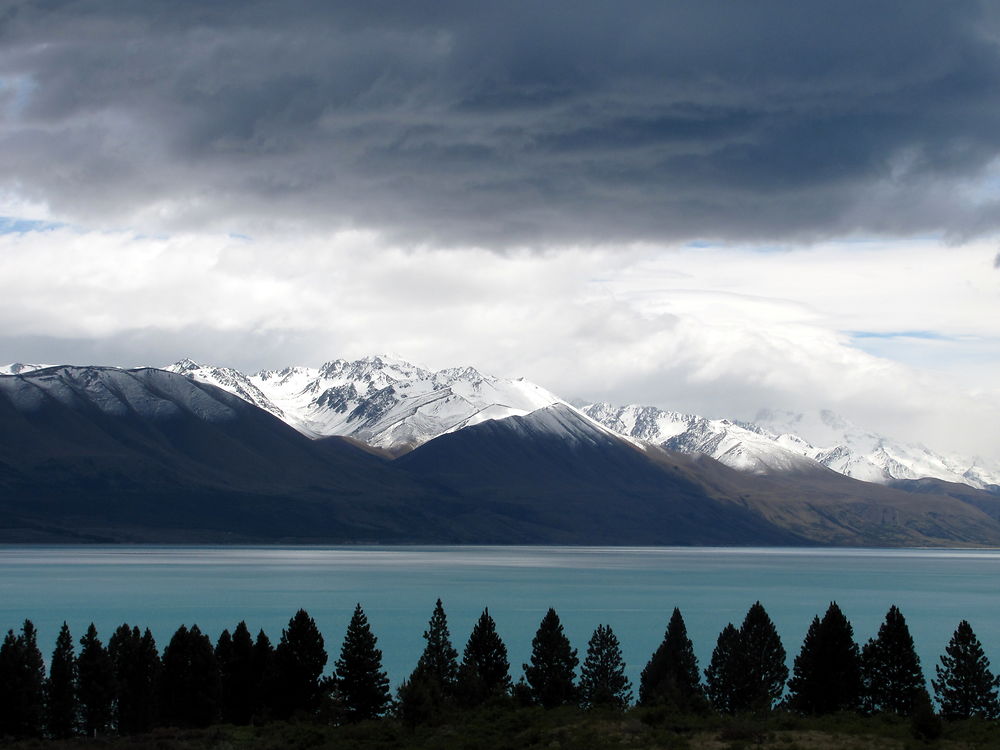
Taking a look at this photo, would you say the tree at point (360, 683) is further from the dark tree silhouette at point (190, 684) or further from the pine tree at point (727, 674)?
the pine tree at point (727, 674)

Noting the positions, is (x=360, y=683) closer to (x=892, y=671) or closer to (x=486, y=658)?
(x=486, y=658)

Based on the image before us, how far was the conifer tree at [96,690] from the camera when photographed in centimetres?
9069

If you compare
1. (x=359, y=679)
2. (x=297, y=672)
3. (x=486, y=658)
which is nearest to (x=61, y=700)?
(x=297, y=672)

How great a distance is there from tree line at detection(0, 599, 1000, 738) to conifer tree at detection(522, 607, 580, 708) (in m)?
0.09

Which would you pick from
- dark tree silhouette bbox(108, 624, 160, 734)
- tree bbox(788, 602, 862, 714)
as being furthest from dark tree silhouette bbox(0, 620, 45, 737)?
tree bbox(788, 602, 862, 714)

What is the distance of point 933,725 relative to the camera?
5678 centimetres

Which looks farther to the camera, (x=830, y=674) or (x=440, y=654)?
(x=440, y=654)

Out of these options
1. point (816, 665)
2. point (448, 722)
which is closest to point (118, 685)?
point (448, 722)

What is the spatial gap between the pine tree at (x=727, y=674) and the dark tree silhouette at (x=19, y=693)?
4984 cm

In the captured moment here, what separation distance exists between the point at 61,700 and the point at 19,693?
14.4 feet

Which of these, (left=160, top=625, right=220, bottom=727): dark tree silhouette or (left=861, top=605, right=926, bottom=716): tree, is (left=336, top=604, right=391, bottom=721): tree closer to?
(left=160, top=625, right=220, bottom=727): dark tree silhouette

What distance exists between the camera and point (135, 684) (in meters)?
92.5

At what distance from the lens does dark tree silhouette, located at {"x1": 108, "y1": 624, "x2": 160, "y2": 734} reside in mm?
91062

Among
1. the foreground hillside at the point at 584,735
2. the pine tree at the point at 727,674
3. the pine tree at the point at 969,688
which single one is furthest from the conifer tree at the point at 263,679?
the pine tree at the point at 969,688
